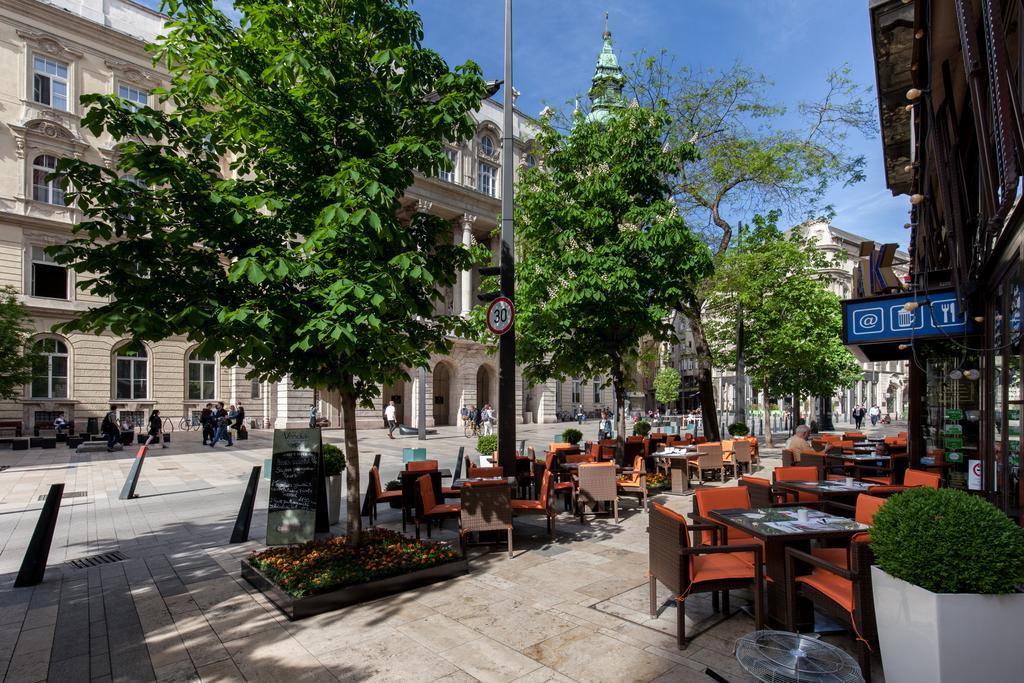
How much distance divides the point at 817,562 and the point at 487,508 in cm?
414

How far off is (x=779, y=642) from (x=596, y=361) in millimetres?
10710

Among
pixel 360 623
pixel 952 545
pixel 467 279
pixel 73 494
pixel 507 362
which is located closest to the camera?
pixel 952 545

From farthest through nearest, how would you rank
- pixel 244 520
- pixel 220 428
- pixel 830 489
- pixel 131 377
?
pixel 131 377
pixel 220 428
pixel 244 520
pixel 830 489

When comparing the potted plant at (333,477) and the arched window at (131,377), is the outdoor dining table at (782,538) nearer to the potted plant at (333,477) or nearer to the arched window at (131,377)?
the potted plant at (333,477)

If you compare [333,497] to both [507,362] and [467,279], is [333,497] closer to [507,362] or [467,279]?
[507,362]

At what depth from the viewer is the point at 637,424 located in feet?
73.2

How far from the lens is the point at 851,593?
4090mm

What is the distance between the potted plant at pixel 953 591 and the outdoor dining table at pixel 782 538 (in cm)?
109

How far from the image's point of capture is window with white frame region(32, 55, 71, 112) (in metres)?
28.1

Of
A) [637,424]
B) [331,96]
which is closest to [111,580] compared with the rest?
[331,96]

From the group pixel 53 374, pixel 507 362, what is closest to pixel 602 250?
pixel 507 362

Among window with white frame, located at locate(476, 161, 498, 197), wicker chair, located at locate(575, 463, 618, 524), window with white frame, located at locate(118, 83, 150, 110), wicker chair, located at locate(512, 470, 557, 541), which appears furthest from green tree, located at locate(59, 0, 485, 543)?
window with white frame, located at locate(476, 161, 498, 197)

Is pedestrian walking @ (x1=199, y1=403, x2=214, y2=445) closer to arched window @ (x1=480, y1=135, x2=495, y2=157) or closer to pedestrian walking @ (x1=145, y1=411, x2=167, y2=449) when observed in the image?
pedestrian walking @ (x1=145, y1=411, x2=167, y2=449)

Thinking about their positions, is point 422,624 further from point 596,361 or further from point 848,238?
point 848,238
